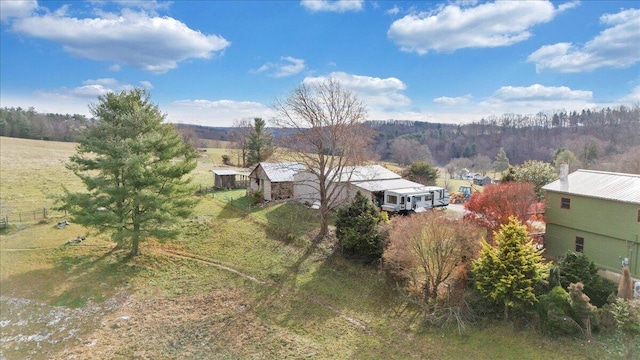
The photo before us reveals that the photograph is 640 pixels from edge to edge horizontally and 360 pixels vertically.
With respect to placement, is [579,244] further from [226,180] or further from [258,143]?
[258,143]

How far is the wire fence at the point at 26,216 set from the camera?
24.9m

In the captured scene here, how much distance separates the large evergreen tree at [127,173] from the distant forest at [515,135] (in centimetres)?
180

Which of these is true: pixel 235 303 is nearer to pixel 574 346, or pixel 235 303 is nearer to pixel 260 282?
pixel 260 282

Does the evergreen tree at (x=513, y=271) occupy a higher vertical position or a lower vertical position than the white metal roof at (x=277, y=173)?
lower

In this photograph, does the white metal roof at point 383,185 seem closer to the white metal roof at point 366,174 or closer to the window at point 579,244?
the white metal roof at point 366,174

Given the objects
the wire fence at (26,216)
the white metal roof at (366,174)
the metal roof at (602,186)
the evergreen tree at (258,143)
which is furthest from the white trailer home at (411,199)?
the wire fence at (26,216)

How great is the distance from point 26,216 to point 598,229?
35694 millimetres

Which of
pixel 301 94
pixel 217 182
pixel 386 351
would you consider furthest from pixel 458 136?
pixel 386 351

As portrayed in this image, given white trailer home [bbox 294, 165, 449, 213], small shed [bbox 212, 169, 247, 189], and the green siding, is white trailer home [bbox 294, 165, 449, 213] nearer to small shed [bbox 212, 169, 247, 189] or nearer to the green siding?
the green siding

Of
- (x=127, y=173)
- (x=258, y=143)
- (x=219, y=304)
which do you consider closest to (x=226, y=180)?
(x=258, y=143)

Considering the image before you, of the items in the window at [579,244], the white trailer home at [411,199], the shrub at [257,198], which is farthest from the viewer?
the shrub at [257,198]

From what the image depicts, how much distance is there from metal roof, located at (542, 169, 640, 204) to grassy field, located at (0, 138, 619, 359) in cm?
765

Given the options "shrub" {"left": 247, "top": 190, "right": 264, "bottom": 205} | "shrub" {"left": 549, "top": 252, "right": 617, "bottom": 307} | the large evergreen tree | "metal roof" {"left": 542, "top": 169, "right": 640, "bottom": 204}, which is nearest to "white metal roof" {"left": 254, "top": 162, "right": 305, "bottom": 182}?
"shrub" {"left": 247, "top": 190, "right": 264, "bottom": 205}

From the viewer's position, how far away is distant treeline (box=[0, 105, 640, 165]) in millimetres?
61519
